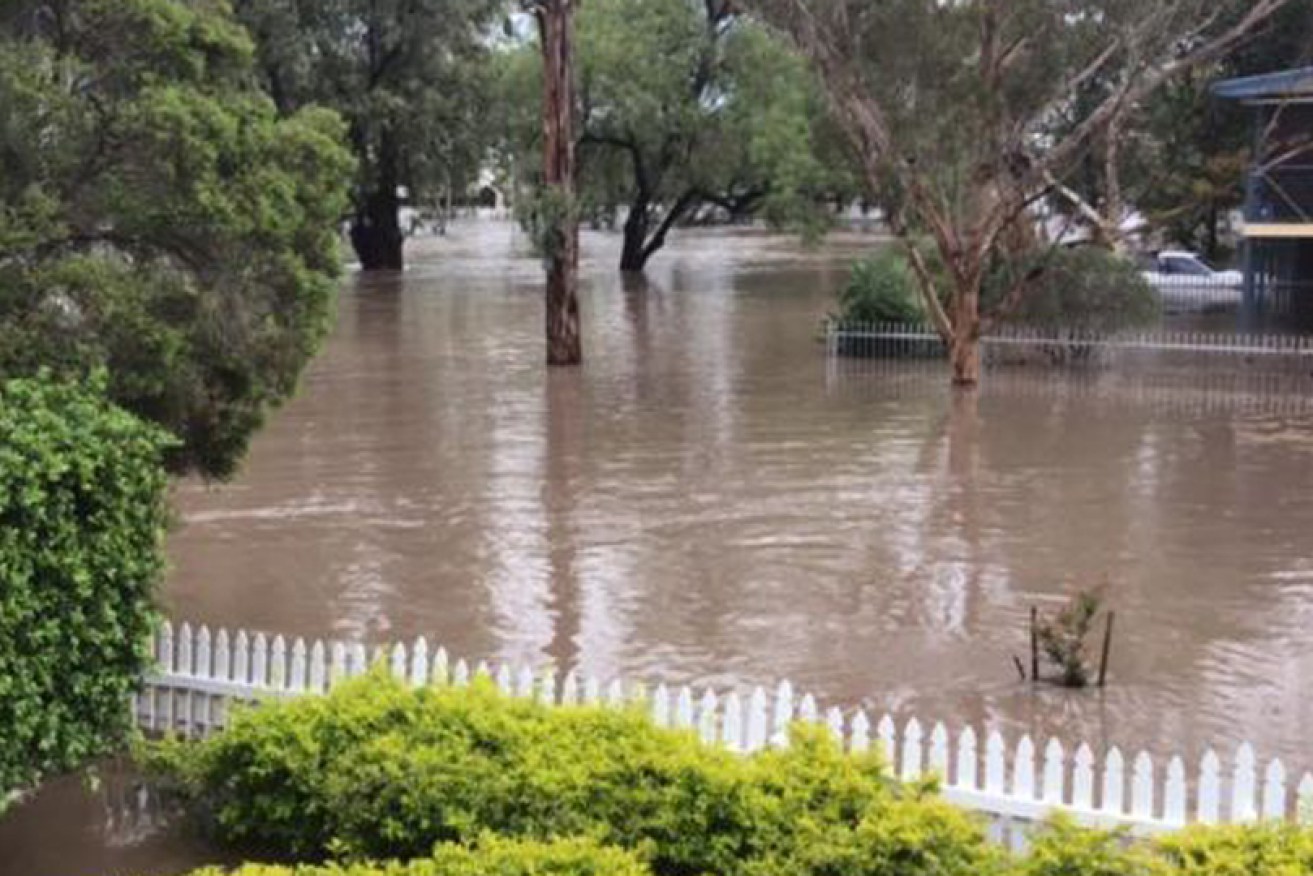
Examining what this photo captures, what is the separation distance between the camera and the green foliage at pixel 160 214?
364 inches

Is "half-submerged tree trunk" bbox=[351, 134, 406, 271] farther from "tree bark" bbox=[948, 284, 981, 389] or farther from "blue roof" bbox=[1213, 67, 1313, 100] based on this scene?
"tree bark" bbox=[948, 284, 981, 389]

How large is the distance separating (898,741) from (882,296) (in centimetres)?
2158

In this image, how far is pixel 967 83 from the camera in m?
25.9

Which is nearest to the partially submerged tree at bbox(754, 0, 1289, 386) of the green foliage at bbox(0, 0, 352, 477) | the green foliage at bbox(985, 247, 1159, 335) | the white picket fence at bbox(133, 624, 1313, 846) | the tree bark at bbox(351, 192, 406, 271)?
the green foliage at bbox(985, 247, 1159, 335)

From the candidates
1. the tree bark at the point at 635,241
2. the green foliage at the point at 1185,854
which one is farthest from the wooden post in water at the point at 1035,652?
the tree bark at the point at 635,241

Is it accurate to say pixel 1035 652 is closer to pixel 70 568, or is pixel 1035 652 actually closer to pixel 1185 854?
pixel 1185 854

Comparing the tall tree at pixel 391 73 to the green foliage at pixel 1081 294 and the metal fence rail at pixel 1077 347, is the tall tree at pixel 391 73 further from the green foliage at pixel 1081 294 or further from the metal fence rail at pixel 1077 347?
the green foliage at pixel 1081 294

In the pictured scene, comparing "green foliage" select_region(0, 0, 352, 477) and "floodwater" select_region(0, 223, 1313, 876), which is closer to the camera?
"green foliage" select_region(0, 0, 352, 477)

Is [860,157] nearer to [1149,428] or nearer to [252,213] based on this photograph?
[1149,428]

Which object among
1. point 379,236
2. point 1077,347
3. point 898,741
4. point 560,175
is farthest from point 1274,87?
point 379,236

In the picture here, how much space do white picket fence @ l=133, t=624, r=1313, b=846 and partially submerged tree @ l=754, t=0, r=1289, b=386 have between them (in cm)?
1712

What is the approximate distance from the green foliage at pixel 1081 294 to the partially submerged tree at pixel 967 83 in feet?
7.04

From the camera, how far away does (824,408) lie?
77.5 ft

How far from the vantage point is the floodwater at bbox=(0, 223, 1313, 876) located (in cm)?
1073
